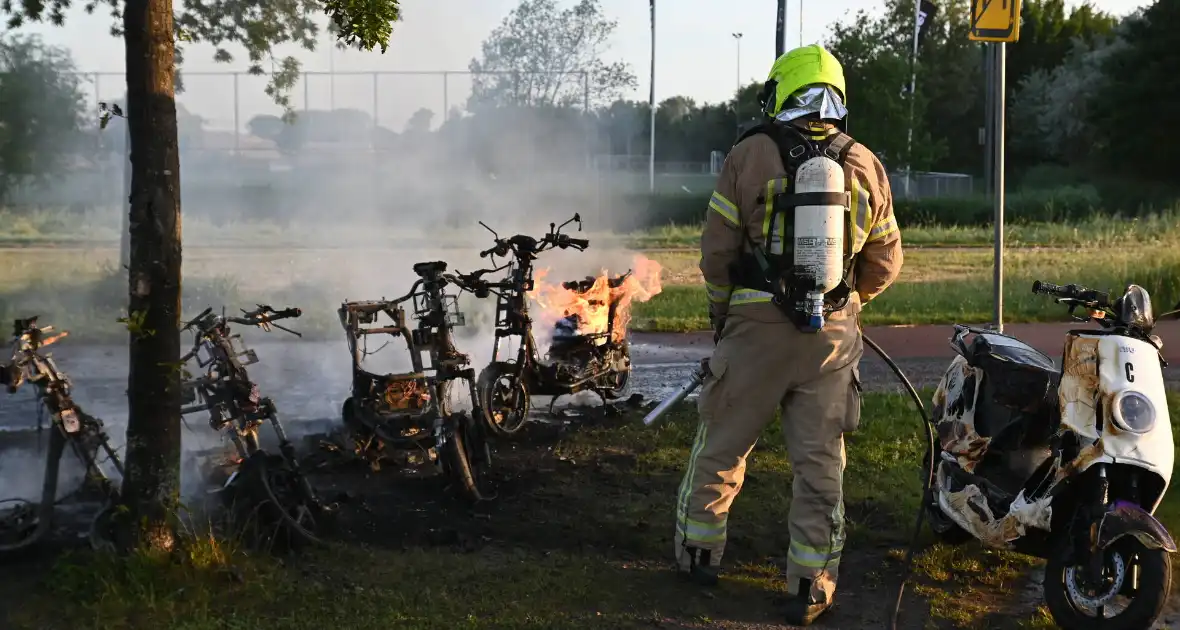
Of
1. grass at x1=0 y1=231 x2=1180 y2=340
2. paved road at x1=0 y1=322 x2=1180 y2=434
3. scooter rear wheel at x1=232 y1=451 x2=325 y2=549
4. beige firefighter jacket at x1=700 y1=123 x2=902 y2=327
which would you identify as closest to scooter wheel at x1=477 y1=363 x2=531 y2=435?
paved road at x1=0 y1=322 x2=1180 y2=434

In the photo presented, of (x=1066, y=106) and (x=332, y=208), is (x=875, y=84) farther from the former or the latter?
(x=1066, y=106)

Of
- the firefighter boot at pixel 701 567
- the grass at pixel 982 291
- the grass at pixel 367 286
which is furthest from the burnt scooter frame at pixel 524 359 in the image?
the grass at pixel 982 291

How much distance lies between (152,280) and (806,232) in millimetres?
2653

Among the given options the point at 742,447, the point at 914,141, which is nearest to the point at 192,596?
the point at 742,447

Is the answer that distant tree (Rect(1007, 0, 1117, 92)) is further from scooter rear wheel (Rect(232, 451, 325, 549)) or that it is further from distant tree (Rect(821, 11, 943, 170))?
scooter rear wheel (Rect(232, 451, 325, 549))

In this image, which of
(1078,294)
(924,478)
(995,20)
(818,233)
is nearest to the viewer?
(818,233)

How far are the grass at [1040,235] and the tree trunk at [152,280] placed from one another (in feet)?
42.4

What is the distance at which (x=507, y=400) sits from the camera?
7223 mm

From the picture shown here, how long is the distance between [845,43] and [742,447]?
25.3 m

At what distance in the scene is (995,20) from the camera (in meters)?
6.76

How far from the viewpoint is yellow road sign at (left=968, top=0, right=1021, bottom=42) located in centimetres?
667

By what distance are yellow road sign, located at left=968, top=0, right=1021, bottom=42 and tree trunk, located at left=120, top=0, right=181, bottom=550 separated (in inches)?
190

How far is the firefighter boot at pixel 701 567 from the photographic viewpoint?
465 centimetres

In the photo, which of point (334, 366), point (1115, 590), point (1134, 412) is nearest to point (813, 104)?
point (1134, 412)
